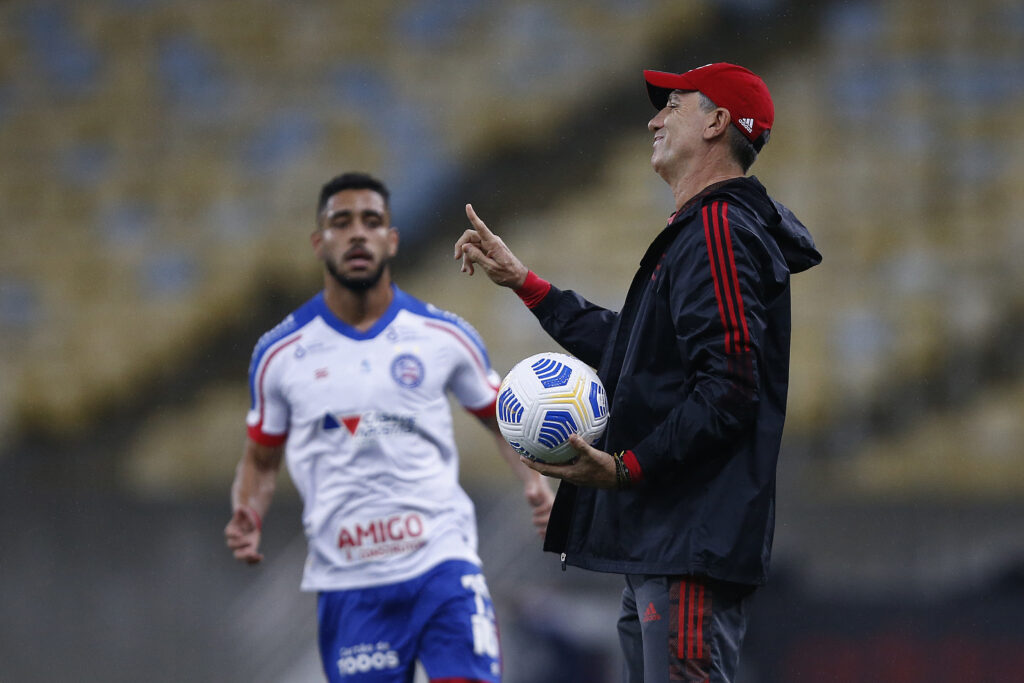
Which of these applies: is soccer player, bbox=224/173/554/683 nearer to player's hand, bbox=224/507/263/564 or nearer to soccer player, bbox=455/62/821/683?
player's hand, bbox=224/507/263/564

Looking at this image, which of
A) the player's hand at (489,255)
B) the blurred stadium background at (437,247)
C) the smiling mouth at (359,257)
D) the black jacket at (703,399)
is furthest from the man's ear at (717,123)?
the blurred stadium background at (437,247)

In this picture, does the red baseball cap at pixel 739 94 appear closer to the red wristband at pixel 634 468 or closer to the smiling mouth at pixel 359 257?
the red wristband at pixel 634 468

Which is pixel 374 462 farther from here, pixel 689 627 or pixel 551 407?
pixel 689 627

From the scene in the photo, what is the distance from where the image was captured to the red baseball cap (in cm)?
284

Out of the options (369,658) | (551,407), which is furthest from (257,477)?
(551,407)

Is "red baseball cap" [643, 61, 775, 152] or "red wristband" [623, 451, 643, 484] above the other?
"red baseball cap" [643, 61, 775, 152]

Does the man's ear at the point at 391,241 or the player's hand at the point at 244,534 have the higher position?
the man's ear at the point at 391,241

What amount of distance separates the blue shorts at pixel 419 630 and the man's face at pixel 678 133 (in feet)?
6.03

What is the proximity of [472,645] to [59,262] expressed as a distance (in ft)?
16.1

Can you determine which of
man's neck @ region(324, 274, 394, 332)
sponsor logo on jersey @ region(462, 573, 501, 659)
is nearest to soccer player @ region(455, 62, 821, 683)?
sponsor logo on jersey @ region(462, 573, 501, 659)

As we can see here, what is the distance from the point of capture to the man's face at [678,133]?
9.46ft

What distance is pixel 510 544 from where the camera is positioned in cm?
685

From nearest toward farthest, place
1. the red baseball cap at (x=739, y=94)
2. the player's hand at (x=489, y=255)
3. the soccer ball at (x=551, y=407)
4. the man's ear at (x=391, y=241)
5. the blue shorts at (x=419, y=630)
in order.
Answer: the soccer ball at (x=551, y=407) < the red baseball cap at (x=739, y=94) < the player's hand at (x=489, y=255) < the blue shorts at (x=419, y=630) < the man's ear at (x=391, y=241)

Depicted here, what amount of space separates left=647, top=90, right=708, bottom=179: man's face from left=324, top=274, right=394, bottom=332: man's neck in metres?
1.78
